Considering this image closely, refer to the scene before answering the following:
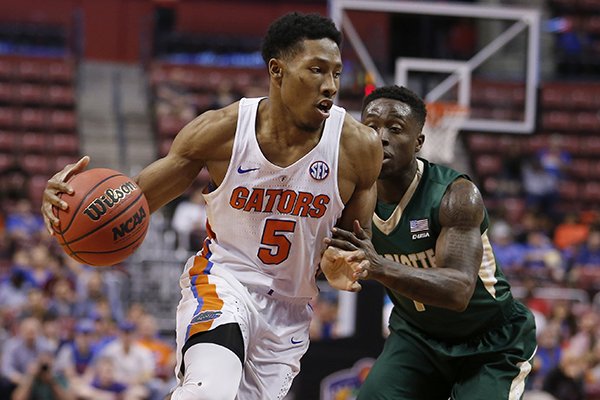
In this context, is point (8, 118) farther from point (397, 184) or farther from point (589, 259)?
point (397, 184)

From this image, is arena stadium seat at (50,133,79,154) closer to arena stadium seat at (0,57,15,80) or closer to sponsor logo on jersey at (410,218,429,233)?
arena stadium seat at (0,57,15,80)

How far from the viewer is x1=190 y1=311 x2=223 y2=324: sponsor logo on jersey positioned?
4.33 meters

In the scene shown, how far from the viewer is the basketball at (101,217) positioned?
4324 mm

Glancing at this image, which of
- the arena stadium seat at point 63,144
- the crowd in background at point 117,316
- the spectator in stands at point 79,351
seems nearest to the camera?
the crowd in background at point 117,316

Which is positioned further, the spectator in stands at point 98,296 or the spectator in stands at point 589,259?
the spectator in stands at point 589,259

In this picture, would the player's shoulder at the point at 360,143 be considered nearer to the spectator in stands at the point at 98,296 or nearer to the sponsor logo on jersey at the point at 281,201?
the sponsor logo on jersey at the point at 281,201

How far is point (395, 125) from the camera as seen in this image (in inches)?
191

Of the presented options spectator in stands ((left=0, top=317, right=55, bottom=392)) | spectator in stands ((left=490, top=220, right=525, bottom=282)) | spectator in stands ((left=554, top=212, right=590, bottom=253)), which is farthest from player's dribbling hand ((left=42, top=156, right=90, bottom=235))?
spectator in stands ((left=554, top=212, right=590, bottom=253))

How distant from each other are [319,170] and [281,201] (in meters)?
0.22

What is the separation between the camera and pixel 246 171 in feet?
14.6

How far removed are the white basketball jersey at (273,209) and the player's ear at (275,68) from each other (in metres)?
0.17

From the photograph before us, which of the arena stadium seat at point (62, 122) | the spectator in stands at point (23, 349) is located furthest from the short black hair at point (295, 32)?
the arena stadium seat at point (62, 122)

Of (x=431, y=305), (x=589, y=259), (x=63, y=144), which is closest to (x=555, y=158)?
(x=589, y=259)

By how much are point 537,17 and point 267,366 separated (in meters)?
7.53
